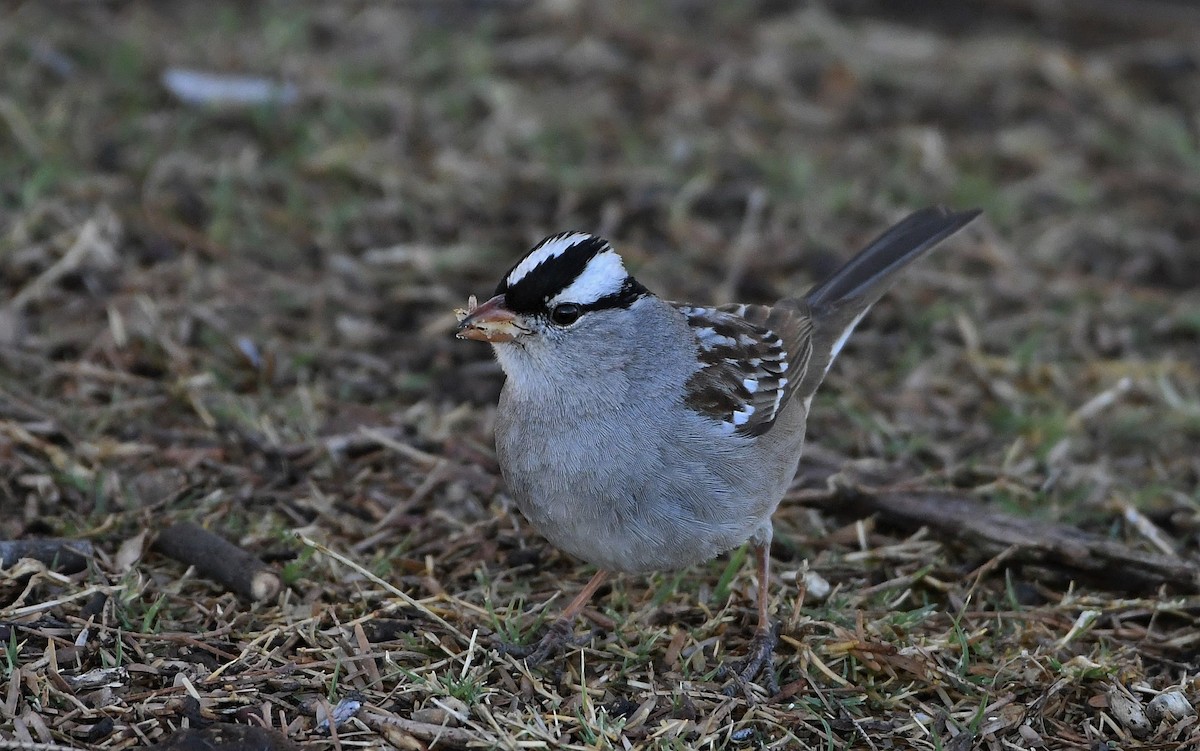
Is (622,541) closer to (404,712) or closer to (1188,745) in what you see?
(404,712)

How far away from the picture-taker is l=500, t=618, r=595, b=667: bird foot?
426 cm

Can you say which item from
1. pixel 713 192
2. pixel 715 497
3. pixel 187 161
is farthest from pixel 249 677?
pixel 713 192

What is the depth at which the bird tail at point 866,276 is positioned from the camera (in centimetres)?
560

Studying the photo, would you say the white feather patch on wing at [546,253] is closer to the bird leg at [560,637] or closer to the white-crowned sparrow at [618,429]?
the white-crowned sparrow at [618,429]

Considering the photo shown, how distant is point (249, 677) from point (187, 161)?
12.7ft

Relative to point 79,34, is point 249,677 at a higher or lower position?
lower

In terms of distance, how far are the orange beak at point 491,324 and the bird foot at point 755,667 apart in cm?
129

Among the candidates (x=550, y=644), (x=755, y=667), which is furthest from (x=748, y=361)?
(x=550, y=644)

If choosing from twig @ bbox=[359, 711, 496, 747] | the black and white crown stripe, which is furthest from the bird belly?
twig @ bbox=[359, 711, 496, 747]

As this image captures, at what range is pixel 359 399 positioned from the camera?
5.75m

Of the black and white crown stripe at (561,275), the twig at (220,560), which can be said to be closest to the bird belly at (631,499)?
the black and white crown stripe at (561,275)

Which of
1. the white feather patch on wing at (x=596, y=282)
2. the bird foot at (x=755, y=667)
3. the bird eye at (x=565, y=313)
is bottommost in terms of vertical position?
the bird foot at (x=755, y=667)

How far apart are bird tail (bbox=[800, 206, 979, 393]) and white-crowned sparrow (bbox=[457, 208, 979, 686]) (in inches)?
38.0

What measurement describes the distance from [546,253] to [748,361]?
0.98 meters
